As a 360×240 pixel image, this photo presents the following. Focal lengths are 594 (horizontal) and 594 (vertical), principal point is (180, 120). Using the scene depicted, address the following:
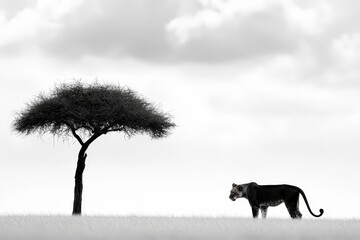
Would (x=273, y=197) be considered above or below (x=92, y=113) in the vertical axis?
below

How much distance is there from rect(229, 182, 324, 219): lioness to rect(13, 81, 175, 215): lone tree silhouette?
7.83 meters

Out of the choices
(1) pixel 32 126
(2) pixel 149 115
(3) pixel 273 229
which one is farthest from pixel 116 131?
(3) pixel 273 229

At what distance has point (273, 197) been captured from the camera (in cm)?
2620

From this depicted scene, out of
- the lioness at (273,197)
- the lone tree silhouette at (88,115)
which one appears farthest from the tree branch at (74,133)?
the lioness at (273,197)

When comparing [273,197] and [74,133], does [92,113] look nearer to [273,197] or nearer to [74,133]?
[74,133]

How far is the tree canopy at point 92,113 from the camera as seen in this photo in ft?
102

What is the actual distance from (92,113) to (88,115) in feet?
0.76

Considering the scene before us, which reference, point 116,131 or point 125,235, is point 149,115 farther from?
point 125,235

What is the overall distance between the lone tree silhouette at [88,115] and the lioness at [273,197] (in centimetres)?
783

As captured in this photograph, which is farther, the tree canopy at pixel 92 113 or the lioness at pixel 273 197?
the tree canopy at pixel 92 113

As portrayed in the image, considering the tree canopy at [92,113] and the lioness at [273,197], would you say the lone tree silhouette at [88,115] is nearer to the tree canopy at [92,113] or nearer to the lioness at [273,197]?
the tree canopy at [92,113]

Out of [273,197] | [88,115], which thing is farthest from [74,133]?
[273,197]

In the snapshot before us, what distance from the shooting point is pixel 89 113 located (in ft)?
101

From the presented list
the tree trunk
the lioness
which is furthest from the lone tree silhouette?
the lioness
